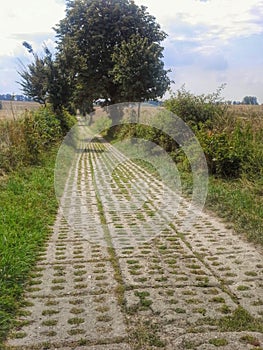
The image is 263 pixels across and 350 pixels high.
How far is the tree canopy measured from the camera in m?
22.8

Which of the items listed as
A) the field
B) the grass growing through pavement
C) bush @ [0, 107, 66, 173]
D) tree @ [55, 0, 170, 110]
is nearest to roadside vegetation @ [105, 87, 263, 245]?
the grass growing through pavement

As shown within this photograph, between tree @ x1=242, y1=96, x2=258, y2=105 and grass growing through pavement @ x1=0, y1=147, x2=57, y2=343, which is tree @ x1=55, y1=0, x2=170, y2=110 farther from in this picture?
grass growing through pavement @ x1=0, y1=147, x2=57, y2=343

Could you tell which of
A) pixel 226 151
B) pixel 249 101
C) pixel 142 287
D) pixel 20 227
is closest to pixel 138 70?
pixel 249 101

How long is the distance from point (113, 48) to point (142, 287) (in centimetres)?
2291

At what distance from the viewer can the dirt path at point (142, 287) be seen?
9.57 ft

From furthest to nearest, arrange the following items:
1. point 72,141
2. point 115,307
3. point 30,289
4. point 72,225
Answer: point 72,141
point 72,225
point 30,289
point 115,307

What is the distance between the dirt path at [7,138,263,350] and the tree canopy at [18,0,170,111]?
16767mm

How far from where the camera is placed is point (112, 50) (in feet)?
82.1

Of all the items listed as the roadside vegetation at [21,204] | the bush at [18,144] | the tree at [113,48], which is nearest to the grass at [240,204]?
the roadside vegetation at [21,204]

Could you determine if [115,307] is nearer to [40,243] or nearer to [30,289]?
[30,289]

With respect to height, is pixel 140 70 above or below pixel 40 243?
above

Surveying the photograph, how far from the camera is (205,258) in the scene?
462 cm

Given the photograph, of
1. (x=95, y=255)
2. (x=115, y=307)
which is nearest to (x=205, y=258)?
(x=95, y=255)

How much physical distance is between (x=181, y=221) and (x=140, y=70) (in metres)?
17.9
